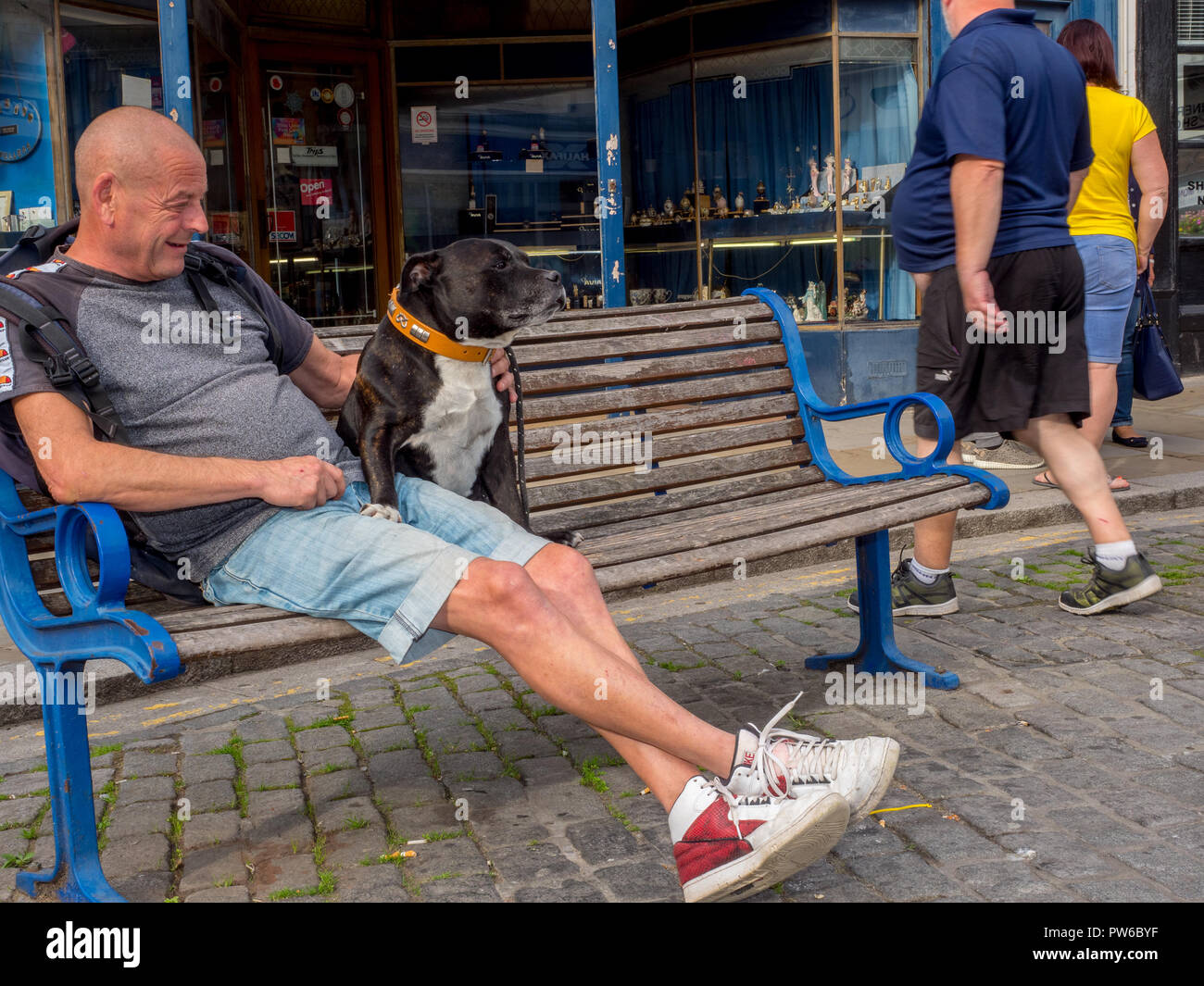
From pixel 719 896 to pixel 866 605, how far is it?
1.81m

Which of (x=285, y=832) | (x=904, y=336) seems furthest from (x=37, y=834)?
(x=904, y=336)

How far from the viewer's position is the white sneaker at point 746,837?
256cm

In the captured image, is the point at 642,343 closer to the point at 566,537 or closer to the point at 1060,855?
the point at 566,537

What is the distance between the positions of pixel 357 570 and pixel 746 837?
1.01m

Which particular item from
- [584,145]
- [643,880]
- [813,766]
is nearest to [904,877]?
[813,766]

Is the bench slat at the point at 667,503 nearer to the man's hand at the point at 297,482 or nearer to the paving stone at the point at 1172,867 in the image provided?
the man's hand at the point at 297,482

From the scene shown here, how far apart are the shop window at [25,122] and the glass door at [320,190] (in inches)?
103

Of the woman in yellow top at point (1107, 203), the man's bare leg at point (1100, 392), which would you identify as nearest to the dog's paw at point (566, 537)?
the man's bare leg at point (1100, 392)

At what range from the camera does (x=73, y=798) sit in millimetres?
2822

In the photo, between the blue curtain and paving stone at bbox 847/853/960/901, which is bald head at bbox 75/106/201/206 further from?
the blue curtain

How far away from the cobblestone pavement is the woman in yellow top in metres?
1.24

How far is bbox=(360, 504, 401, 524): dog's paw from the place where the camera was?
327 cm

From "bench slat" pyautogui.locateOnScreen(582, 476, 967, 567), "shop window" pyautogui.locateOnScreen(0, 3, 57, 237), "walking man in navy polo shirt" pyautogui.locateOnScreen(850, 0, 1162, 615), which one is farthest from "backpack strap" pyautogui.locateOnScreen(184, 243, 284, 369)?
"shop window" pyautogui.locateOnScreen(0, 3, 57, 237)
